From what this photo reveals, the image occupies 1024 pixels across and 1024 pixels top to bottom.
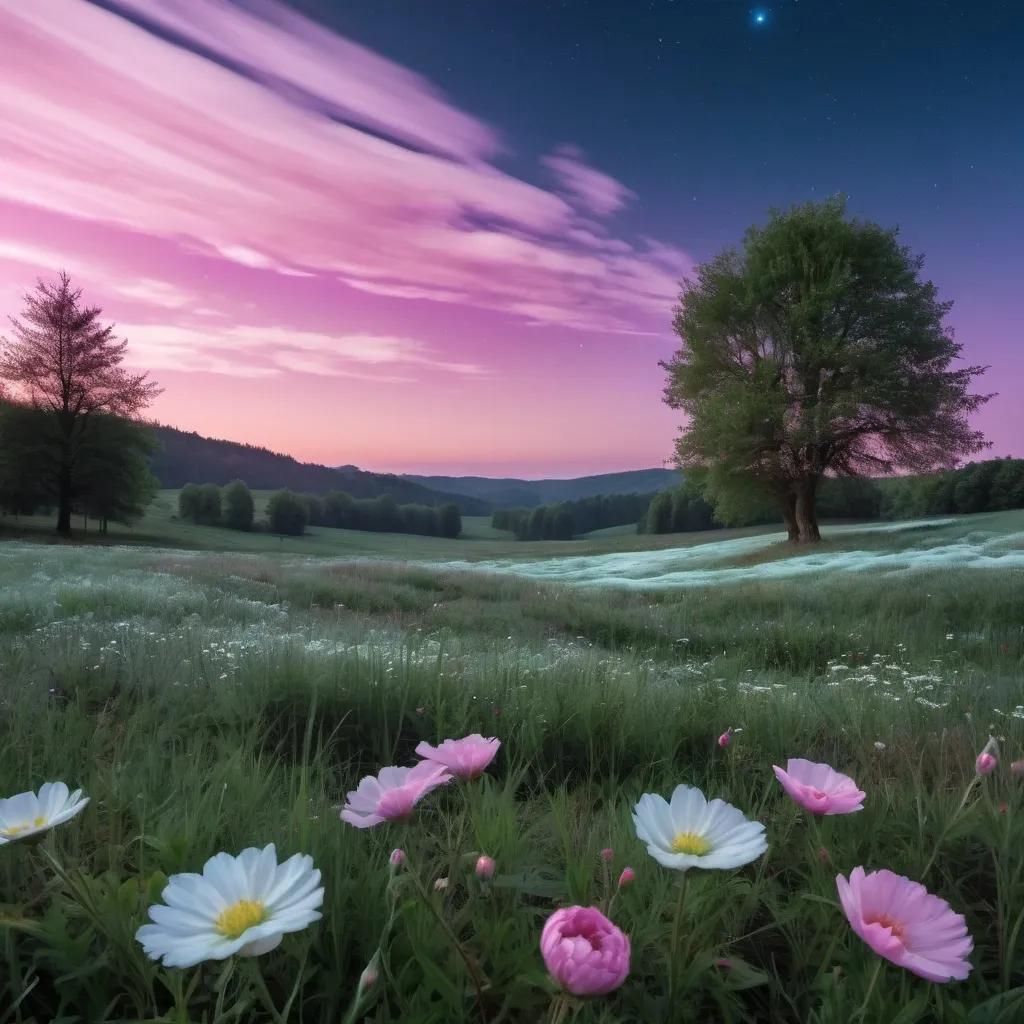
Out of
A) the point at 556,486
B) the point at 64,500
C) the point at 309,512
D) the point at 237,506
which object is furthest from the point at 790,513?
the point at 556,486

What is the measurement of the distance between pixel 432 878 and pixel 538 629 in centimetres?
861

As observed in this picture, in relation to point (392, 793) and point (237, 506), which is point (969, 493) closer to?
point (392, 793)

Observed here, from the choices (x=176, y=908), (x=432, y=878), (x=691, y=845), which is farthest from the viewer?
(x=432, y=878)

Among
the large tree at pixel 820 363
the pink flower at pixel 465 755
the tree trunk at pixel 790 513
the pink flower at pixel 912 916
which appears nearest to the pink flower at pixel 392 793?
the pink flower at pixel 465 755

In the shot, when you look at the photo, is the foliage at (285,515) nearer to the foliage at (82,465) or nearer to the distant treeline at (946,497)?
the foliage at (82,465)

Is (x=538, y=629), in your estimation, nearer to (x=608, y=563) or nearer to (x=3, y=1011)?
(x=3, y=1011)

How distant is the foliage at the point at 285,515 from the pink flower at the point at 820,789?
187ft

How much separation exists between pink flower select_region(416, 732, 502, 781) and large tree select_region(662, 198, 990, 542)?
79.2ft

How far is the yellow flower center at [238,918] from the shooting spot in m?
0.84

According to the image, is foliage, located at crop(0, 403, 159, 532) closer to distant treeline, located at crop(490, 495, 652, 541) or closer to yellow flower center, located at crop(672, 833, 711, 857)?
yellow flower center, located at crop(672, 833, 711, 857)

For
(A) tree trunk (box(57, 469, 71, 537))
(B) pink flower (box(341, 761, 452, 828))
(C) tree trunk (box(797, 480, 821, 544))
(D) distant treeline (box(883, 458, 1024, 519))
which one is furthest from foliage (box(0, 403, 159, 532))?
(D) distant treeline (box(883, 458, 1024, 519))

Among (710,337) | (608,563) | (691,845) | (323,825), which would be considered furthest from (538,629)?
(710,337)

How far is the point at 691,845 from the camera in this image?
1.00m

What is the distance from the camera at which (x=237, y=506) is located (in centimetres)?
5500
